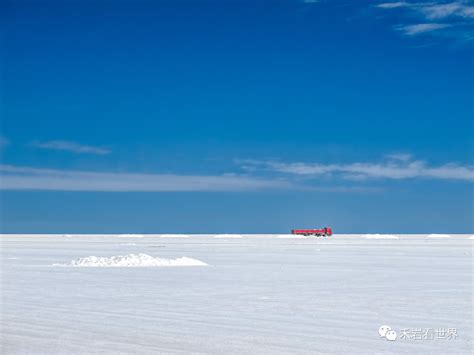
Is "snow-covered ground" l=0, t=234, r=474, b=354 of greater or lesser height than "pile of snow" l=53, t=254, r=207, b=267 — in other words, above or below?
below

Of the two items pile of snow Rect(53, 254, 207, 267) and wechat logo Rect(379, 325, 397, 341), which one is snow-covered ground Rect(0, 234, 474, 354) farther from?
pile of snow Rect(53, 254, 207, 267)

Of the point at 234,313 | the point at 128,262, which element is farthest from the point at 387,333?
the point at 128,262

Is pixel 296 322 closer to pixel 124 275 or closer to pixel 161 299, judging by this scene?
pixel 161 299

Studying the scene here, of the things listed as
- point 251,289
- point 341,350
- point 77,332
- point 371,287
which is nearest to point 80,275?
point 251,289

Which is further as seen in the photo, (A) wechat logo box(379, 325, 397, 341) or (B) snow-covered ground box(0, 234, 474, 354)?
(A) wechat logo box(379, 325, 397, 341)

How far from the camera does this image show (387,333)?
361 inches

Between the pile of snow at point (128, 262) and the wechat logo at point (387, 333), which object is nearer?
the wechat logo at point (387, 333)

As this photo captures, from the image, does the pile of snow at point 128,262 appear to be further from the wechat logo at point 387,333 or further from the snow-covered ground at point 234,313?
the wechat logo at point 387,333

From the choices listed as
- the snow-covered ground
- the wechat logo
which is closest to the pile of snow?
the snow-covered ground

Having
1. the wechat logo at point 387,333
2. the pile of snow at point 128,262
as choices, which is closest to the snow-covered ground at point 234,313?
the wechat logo at point 387,333

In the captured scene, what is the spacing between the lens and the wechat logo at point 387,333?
902cm

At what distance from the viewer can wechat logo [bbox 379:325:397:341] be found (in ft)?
29.6

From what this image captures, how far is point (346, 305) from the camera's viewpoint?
41.4 ft

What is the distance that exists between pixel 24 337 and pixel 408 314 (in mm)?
6761
